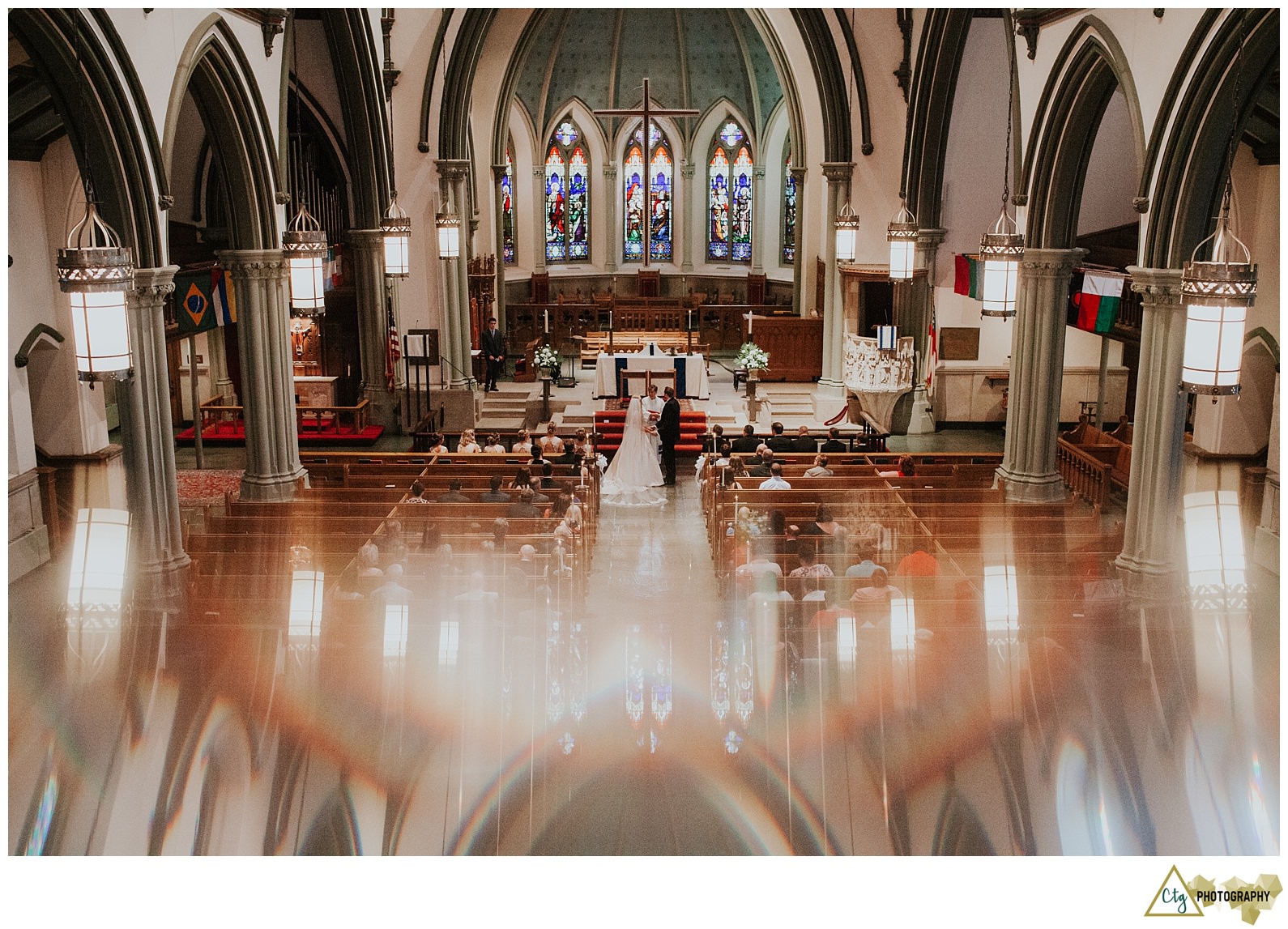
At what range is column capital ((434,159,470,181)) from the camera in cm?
1888

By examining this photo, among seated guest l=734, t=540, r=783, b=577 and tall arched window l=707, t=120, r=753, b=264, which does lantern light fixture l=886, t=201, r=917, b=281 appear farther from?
tall arched window l=707, t=120, r=753, b=264

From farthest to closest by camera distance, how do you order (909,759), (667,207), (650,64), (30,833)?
1. (667,207)
2. (650,64)
3. (909,759)
4. (30,833)

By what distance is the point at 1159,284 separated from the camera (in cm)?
1034

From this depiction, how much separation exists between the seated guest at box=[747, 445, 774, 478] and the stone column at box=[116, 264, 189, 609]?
6.33 m

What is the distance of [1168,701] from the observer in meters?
7.61

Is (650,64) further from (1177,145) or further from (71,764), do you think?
(71,764)

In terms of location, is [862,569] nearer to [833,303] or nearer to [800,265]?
[833,303]

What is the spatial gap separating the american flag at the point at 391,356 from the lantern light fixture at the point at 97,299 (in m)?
10.9

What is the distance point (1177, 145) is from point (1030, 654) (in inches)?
200

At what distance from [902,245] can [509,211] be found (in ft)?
47.8

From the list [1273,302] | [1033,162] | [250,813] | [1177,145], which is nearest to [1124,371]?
[1273,302]

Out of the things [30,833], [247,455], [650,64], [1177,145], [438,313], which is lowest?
[30,833]

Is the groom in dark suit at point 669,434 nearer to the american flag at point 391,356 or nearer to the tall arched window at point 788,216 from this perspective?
the american flag at point 391,356

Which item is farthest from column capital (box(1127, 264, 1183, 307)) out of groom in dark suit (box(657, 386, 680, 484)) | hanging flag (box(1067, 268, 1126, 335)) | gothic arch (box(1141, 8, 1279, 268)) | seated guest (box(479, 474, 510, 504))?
groom in dark suit (box(657, 386, 680, 484))
